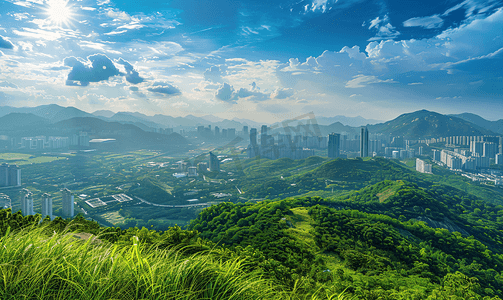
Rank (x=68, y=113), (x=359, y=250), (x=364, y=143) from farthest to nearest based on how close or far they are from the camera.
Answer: (x=68, y=113)
(x=364, y=143)
(x=359, y=250)

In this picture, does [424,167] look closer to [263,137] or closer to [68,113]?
[263,137]

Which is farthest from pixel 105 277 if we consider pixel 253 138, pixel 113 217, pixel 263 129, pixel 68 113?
pixel 68 113

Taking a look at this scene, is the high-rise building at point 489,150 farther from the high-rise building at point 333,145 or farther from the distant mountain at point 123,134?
the distant mountain at point 123,134

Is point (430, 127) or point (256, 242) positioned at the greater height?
point (430, 127)

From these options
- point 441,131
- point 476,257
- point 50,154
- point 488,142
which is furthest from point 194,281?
point 441,131

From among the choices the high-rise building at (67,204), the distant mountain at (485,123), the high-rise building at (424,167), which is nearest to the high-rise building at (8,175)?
the high-rise building at (67,204)
